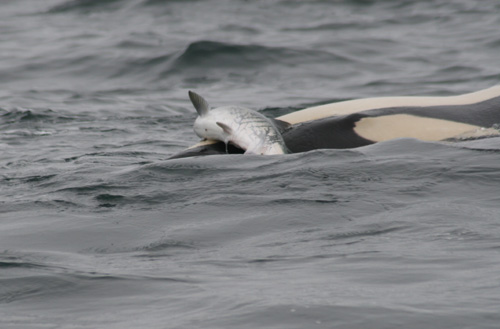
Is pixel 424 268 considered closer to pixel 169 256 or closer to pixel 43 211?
pixel 169 256

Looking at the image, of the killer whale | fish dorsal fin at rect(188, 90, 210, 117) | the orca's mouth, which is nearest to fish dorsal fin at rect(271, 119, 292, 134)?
the killer whale

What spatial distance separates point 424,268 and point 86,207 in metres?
2.19

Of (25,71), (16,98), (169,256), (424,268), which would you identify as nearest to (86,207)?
(169,256)

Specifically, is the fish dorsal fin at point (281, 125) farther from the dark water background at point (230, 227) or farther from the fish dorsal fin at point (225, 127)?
the dark water background at point (230, 227)

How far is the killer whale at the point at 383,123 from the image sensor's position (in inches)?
257

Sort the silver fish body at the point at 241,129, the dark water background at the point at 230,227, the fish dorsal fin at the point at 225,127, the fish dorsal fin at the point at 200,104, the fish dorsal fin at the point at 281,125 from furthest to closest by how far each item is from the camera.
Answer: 1. the fish dorsal fin at the point at 200,104
2. the fish dorsal fin at the point at 281,125
3. the fish dorsal fin at the point at 225,127
4. the silver fish body at the point at 241,129
5. the dark water background at the point at 230,227

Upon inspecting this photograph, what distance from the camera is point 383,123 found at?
262 inches

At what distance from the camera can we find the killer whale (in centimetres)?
653

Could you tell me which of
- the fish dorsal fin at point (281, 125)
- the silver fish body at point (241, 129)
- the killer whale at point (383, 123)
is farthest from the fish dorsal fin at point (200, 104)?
the fish dorsal fin at point (281, 125)

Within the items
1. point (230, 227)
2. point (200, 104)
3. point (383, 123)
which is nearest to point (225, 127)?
point (200, 104)

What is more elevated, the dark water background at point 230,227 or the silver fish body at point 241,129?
the silver fish body at point 241,129

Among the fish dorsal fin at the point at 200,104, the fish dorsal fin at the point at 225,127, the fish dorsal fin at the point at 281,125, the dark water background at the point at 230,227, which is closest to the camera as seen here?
the dark water background at the point at 230,227

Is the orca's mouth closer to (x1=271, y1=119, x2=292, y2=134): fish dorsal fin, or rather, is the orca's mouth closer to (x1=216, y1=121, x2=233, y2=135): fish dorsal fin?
(x1=216, y1=121, x2=233, y2=135): fish dorsal fin

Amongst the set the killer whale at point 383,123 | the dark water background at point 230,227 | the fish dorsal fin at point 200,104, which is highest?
the fish dorsal fin at point 200,104
